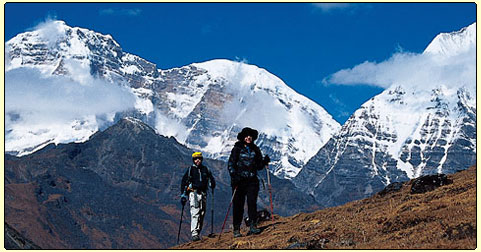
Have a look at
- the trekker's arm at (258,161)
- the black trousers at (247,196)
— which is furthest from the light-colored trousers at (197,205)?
the trekker's arm at (258,161)

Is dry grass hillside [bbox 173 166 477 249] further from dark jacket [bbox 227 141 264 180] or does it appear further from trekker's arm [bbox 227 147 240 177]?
trekker's arm [bbox 227 147 240 177]

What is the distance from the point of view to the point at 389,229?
20516 mm

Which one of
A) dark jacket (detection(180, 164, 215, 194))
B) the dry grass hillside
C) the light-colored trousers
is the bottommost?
the dry grass hillside

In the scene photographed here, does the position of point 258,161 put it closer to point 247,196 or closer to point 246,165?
point 246,165

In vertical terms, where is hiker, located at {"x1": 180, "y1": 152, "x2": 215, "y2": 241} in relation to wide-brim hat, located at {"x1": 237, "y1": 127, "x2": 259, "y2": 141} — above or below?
below

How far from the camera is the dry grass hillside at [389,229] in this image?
1825 centimetres

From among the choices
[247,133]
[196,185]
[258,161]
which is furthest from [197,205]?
[247,133]

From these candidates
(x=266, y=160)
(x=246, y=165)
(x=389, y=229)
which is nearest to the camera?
(x=389, y=229)

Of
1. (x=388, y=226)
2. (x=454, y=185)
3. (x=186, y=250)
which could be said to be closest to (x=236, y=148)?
(x=186, y=250)

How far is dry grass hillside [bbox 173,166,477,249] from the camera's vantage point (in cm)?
1825

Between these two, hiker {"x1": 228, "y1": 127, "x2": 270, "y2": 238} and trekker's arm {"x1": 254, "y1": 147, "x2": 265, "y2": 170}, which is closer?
hiker {"x1": 228, "y1": 127, "x2": 270, "y2": 238}

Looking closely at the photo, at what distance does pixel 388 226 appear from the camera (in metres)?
20.7

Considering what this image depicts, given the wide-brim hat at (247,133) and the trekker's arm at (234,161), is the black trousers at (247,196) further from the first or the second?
the wide-brim hat at (247,133)

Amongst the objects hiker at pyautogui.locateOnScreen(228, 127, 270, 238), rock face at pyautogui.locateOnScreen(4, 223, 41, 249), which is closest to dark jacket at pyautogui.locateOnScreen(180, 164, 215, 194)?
hiker at pyautogui.locateOnScreen(228, 127, 270, 238)
